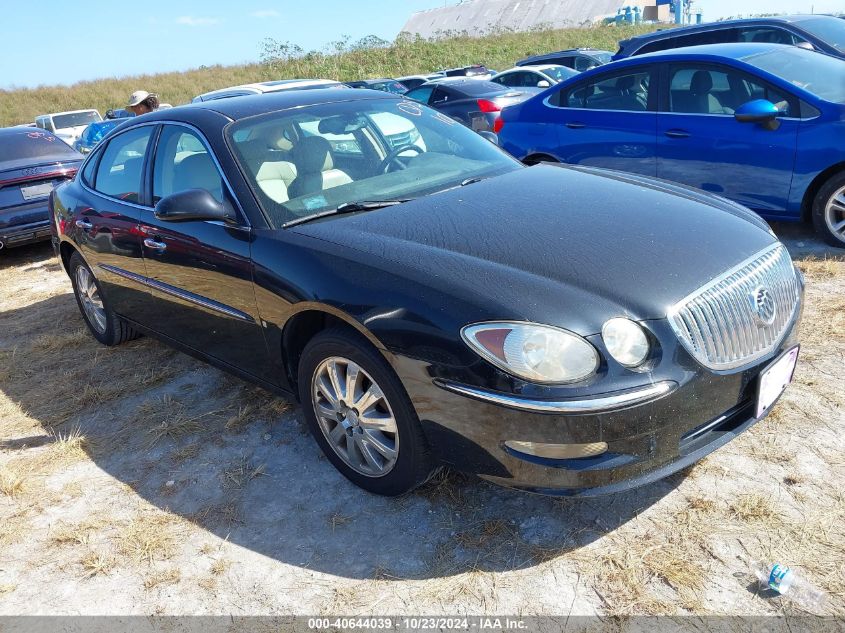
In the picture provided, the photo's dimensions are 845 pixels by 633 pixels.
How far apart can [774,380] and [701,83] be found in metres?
3.87

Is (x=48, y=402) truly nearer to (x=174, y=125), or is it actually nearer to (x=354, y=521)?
(x=174, y=125)

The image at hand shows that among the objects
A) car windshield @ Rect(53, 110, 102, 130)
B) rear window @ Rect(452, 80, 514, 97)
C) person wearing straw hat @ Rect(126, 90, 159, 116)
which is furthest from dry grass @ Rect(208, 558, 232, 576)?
car windshield @ Rect(53, 110, 102, 130)

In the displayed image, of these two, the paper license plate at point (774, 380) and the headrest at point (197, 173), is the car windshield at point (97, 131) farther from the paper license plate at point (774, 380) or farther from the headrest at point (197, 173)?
the paper license plate at point (774, 380)

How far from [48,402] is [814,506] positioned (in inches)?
164

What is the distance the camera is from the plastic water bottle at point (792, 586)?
2.19m

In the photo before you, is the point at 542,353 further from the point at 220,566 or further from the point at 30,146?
the point at 30,146

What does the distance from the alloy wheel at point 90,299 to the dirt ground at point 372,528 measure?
4.43ft

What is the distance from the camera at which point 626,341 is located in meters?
2.27

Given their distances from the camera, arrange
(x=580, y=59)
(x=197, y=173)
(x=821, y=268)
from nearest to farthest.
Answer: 1. (x=197, y=173)
2. (x=821, y=268)
3. (x=580, y=59)

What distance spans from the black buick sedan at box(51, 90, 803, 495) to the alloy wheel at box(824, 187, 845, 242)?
2.45m

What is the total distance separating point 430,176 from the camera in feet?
11.5

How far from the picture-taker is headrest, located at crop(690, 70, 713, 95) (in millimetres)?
5608

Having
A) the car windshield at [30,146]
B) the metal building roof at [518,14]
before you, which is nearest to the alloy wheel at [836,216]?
the car windshield at [30,146]

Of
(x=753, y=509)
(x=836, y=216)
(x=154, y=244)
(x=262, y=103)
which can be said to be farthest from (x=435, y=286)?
(x=836, y=216)
